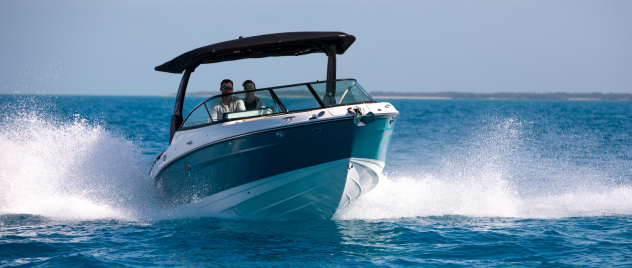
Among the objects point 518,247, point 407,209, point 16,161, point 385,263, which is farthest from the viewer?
point 16,161

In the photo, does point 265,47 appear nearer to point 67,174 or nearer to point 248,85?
→ point 248,85

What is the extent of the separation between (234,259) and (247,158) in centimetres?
137

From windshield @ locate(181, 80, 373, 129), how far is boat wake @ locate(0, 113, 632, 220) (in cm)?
173

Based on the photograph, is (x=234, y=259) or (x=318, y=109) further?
(x=318, y=109)

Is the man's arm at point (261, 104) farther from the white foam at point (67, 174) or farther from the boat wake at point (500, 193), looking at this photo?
the white foam at point (67, 174)

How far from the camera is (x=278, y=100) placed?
6.81m

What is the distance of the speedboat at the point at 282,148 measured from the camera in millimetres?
6516

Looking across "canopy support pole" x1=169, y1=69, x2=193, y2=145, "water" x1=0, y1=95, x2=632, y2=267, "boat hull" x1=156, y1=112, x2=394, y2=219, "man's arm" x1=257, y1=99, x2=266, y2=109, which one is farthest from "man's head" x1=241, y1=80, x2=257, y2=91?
"water" x1=0, y1=95, x2=632, y2=267

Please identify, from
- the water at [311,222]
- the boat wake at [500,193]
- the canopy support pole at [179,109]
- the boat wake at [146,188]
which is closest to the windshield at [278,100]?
the canopy support pole at [179,109]

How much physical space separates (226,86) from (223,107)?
22.2 inches

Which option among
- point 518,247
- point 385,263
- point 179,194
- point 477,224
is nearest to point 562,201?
point 477,224

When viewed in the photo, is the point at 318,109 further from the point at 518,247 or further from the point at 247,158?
the point at 518,247

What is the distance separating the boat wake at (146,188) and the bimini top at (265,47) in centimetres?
226

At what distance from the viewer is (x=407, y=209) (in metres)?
8.38
